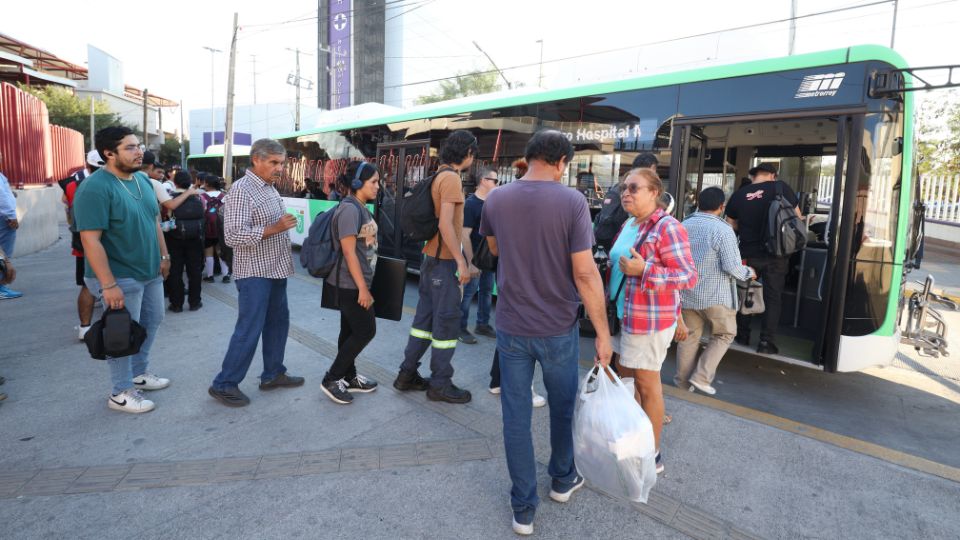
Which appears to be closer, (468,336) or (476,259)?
(476,259)

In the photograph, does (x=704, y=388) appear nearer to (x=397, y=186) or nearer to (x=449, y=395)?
(x=449, y=395)

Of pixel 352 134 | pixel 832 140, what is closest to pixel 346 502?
pixel 832 140

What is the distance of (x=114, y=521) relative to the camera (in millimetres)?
2629

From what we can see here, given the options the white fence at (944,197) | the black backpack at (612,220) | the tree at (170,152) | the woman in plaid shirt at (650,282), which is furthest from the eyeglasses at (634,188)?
the tree at (170,152)

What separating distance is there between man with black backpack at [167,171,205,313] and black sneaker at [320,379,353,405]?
3.69 m

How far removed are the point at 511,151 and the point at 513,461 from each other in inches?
205

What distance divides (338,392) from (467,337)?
6.61 ft

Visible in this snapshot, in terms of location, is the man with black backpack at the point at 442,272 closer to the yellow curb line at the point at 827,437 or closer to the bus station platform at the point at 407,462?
the bus station platform at the point at 407,462

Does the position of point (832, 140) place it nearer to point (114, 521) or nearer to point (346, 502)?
point (346, 502)

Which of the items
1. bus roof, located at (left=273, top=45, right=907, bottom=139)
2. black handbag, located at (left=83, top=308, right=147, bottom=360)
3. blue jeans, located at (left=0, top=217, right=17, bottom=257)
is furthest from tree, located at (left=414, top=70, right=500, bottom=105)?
black handbag, located at (left=83, top=308, right=147, bottom=360)

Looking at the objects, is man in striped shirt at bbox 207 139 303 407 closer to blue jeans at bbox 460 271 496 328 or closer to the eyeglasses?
blue jeans at bbox 460 271 496 328

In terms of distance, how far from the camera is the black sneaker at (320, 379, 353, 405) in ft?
13.2

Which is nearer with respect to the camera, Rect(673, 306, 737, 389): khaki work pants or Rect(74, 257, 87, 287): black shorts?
Rect(673, 306, 737, 389): khaki work pants

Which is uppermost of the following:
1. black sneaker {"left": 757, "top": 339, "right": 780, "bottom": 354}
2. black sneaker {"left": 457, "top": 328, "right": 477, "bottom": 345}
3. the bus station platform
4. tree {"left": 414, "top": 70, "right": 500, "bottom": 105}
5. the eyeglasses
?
tree {"left": 414, "top": 70, "right": 500, "bottom": 105}
